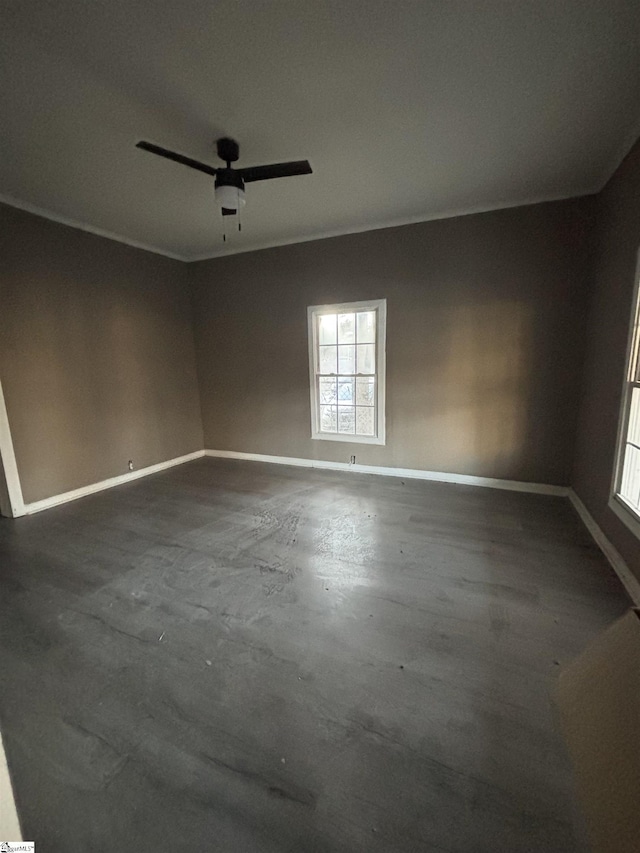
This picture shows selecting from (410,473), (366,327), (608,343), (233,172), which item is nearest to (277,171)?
(233,172)

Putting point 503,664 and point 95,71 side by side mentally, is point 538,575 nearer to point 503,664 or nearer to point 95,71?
point 503,664

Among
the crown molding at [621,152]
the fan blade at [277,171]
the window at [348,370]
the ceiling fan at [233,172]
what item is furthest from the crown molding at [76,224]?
the crown molding at [621,152]

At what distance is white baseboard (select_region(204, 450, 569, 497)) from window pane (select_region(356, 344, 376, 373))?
4.02ft

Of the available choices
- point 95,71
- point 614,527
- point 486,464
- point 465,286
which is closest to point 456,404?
point 486,464

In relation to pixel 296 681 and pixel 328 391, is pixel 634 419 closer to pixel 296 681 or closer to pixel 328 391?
pixel 296 681

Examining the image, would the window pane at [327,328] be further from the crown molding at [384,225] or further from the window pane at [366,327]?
the crown molding at [384,225]

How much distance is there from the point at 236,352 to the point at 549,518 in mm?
4188

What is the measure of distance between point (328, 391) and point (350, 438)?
683 mm

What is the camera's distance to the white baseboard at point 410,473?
3.64 m

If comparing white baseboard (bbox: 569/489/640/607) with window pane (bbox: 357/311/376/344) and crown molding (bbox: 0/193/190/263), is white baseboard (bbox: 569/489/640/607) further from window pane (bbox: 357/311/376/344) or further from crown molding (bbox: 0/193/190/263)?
crown molding (bbox: 0/193/190/263)

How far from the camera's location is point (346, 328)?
4.33 metres

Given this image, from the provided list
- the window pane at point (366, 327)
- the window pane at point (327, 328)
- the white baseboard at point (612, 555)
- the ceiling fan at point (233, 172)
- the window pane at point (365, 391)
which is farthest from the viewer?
the window pane at point (327, 328)

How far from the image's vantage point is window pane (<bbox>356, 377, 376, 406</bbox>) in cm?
427

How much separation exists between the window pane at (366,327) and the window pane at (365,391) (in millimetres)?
473
